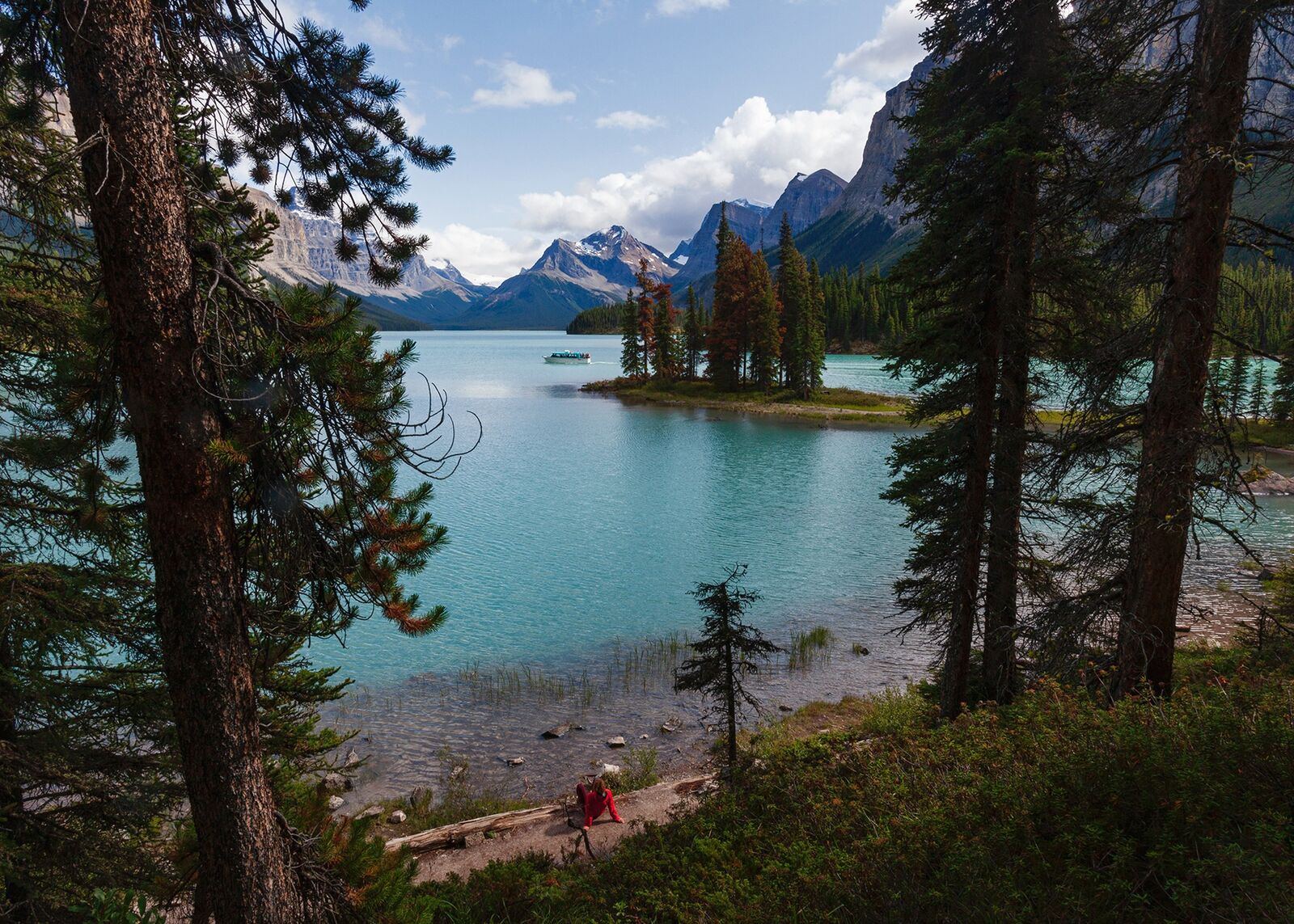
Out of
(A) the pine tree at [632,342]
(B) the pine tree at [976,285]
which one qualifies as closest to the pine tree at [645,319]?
(A) the pine tree at [632,342]

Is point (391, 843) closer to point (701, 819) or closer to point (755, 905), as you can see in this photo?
point (701, 819)

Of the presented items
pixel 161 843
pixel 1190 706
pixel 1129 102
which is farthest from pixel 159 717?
pixel 1129 102

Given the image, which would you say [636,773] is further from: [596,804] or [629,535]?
[629,535]

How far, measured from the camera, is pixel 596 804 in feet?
35.0

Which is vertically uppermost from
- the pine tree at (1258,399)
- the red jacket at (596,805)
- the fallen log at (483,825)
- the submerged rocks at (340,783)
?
the pine tree at (1258,399)

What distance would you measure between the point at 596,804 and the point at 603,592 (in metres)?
12.0

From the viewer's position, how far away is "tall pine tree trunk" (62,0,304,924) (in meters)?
3.84

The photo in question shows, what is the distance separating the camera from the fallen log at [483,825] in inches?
404

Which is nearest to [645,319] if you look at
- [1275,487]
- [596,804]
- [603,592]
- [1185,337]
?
[1275,487]

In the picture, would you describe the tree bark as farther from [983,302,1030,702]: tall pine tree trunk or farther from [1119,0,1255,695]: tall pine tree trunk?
[1119,0,1255,695]: tall pine tree trunk

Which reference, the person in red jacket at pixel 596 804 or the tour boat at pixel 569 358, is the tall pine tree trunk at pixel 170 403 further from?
the tour boat at pixel 569 358

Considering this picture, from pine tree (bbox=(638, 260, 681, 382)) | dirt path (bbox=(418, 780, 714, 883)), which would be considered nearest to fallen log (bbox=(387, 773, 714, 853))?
dirt path (bbox=(418, 780, 714, 883))

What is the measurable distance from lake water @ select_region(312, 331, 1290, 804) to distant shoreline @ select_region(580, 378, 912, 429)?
33.7ft

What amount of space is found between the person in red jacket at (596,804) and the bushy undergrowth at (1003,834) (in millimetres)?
1405
